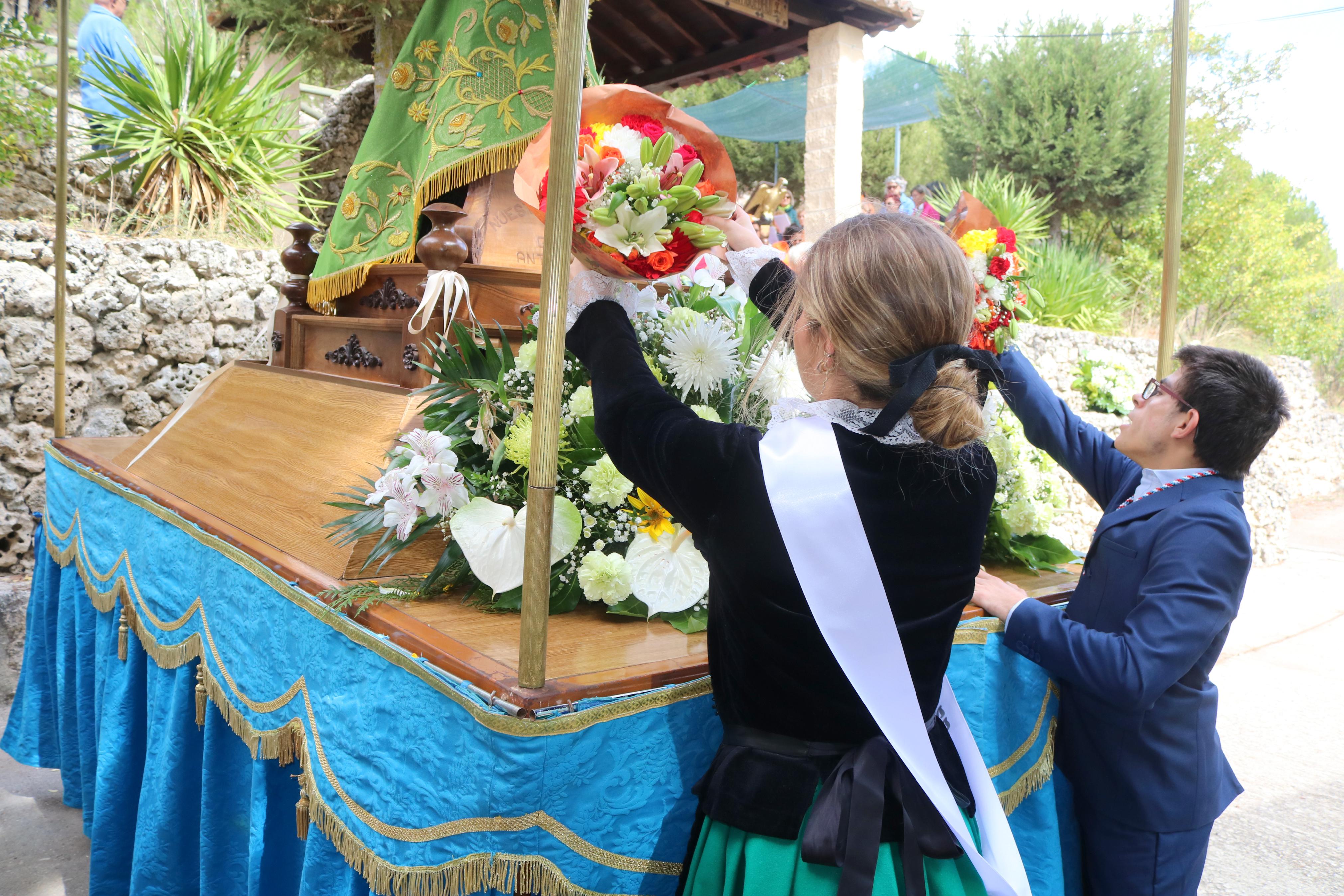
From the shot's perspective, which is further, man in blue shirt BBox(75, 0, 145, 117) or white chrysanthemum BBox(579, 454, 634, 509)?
man in blue shirt BBox(75, 0, 145, 117)

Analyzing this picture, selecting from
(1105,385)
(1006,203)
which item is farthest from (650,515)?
(1006,203)

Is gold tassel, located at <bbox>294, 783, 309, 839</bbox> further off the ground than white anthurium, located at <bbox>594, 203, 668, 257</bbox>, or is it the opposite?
white anthurium, located at <bbox>594, 203, 668, 257</bbox>

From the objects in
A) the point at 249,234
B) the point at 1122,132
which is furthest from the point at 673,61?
the point at 1122,132

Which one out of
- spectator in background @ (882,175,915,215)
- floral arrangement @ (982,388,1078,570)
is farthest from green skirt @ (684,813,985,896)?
spectator in background @ (882,175,915,215)

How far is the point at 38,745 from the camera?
10.1 feet

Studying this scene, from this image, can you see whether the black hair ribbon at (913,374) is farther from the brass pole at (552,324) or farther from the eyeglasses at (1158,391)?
the eyeglasses at (1158,391)

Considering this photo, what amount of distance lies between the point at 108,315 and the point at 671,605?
13.7ft

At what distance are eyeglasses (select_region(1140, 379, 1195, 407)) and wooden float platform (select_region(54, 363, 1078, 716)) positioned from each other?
1.52 feet

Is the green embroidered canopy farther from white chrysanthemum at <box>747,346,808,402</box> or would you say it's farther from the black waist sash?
the black waist sash

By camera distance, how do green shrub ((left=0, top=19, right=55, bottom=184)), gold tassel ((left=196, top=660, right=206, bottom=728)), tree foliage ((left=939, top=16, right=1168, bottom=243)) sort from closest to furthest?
gold tassel ((left=196, top=660, right=206, bottom=728))
green shrub ((left=0, top=19, right=55, bottom=184))
tree foliage ((left=939, top=16, right=1168, bottom=243))

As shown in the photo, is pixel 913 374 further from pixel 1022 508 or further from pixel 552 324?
pixel 1022 508

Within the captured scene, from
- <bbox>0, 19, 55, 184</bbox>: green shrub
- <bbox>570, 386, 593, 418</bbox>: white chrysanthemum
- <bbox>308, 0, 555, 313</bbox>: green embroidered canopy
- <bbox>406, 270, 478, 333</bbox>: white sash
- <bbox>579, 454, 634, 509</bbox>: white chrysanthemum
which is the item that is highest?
<bbox>0, 19, 55, 184</bbox>: green shrub

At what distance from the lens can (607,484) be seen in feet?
5.08

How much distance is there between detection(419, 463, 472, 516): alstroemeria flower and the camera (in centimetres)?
155
